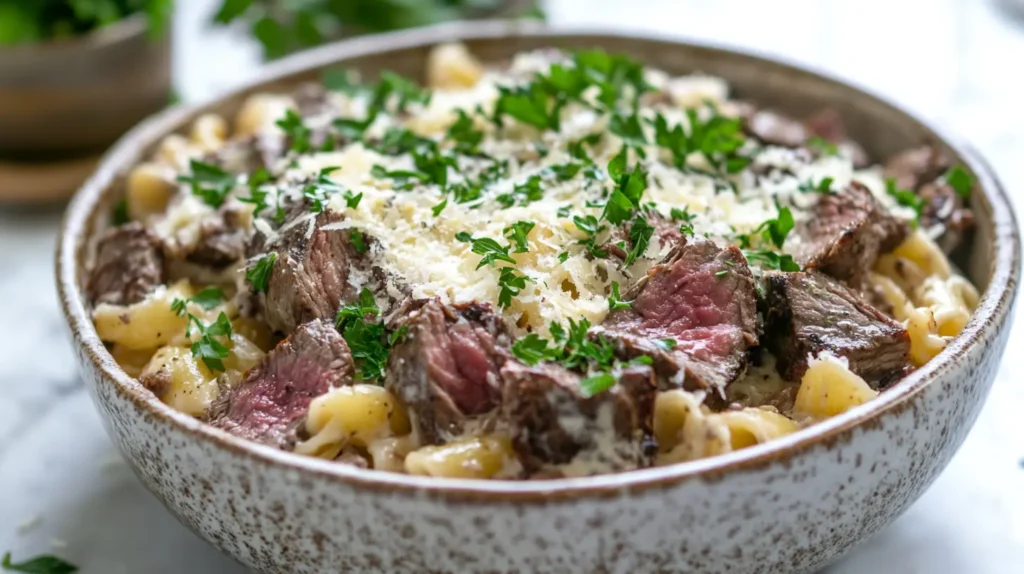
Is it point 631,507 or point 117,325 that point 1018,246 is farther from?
point 117,325

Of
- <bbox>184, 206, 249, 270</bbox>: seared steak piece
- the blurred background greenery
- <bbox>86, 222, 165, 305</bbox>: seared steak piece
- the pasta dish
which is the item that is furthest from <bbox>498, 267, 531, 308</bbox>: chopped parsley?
the blurred background greenery

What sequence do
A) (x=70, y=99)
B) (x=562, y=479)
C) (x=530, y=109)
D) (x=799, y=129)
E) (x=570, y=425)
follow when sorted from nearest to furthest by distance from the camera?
(x=562, y=479), (x=570, y=425), (x=530, y=109), (x=799, y=129), (x=70, y=99)

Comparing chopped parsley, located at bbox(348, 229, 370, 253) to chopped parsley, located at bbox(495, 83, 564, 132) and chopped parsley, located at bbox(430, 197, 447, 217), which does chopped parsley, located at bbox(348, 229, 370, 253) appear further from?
chopped parsley, located at bbox(495, 83, 564, 132)

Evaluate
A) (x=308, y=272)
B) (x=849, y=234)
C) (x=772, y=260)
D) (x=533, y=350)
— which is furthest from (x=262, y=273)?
(x=849, y=234)

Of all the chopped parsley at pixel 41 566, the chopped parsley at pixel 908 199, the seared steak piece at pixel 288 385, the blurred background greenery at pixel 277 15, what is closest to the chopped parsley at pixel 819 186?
the chopped parsley at pixel 908 199

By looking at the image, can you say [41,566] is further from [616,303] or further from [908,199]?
[908,199]
